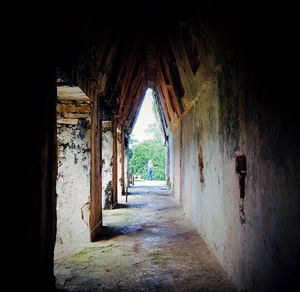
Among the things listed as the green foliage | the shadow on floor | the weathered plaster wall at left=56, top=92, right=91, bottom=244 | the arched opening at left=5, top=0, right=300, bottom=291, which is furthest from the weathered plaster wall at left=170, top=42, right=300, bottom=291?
the green foliage

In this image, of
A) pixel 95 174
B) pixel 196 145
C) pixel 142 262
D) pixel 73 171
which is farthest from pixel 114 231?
pixel 196 145

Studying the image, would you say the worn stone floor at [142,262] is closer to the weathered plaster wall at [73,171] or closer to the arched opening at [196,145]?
the arched opening at [196,145]

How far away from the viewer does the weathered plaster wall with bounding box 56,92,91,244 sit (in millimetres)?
5574

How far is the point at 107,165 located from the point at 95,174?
3560 millimetres

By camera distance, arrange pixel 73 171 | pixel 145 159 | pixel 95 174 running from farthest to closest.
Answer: pixel 145 159
pixel 95 174
pixel 73 171

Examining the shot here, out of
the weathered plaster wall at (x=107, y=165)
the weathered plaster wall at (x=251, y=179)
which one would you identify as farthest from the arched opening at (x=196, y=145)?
the weathered plaster wall at (x=107, y=165)

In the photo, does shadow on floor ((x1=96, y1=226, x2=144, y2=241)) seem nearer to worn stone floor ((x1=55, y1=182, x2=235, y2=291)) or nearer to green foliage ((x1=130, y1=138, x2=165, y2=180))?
worn stone floor ((x1=55, y1=182, x2=235, y2=291))

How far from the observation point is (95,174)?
20.1 feet

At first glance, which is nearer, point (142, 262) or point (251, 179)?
point (251, 179)

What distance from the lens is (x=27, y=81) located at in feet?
8.76

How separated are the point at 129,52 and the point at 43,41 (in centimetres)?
473

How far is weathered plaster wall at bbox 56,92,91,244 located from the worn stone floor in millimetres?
327

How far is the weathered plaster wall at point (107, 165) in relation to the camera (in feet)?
31.2

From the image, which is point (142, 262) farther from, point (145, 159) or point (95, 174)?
point (145, 159)
